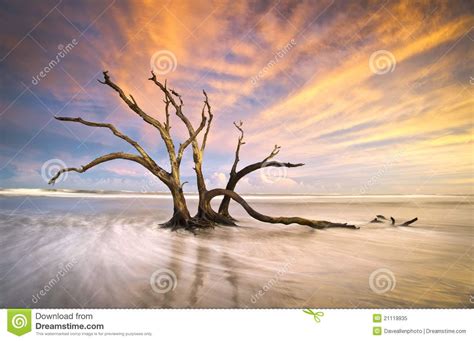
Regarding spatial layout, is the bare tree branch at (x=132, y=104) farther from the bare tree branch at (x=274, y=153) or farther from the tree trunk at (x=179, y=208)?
the bare tree branch at (x=274, y=153)

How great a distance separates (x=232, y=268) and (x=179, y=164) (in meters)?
2.37

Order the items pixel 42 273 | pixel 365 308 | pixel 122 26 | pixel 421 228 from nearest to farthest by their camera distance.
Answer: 1. pixel 365 308
2. pixel 42 273
3. pixel 122 26
4. pixel 421 228

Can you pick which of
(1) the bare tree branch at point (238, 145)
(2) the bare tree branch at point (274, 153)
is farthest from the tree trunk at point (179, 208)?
(2) the bare tree branch at point (274, 153)

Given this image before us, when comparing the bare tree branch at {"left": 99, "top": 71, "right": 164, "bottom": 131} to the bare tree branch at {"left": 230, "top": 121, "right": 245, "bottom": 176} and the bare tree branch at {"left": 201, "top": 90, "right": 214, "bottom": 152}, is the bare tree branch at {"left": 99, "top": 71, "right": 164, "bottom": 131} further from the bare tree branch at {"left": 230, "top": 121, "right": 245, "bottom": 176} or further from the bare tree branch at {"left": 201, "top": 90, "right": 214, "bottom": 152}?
the bare tree branch at {"left": 230, "top": 121, "right": 245, "bottom": 176}

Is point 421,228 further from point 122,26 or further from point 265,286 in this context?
point 122,26

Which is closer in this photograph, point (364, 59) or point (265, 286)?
point (265, 286)

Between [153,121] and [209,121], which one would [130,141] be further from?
[209,121]

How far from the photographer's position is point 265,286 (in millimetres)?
2627

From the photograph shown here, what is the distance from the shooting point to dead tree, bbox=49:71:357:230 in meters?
4.49

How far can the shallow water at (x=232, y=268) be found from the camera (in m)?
2.53

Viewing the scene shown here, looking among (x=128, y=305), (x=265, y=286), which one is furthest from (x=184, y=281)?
(x=265, y=286)

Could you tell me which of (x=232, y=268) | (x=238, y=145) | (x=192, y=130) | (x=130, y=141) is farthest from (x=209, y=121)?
(x=232, y=268)

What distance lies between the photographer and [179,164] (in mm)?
4910
